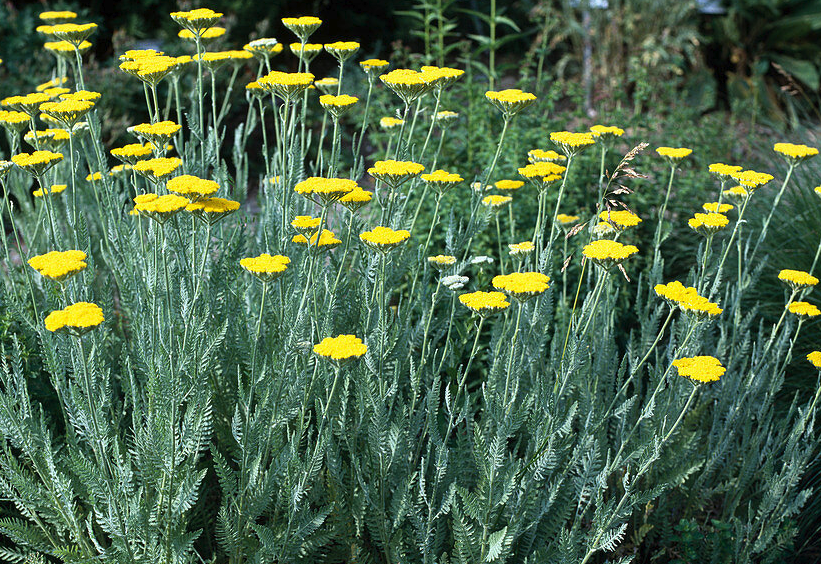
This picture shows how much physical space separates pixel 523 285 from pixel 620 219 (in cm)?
45

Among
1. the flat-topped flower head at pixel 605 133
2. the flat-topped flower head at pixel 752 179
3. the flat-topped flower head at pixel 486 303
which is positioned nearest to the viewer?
the flat-topped flower head at pixel 486 303

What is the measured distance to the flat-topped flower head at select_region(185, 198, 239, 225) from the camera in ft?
5.00

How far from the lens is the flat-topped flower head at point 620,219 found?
5.99ft

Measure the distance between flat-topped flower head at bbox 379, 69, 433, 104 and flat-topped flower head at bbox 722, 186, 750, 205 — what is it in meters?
0.87

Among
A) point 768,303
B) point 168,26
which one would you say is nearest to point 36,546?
point 768,303

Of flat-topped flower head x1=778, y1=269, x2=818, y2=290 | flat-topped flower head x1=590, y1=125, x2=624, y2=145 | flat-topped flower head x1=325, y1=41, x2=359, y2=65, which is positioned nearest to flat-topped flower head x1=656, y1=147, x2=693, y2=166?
flat-topped flower head x1=590, y1=125, x2=624, y2=145

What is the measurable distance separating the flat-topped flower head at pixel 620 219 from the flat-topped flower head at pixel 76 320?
1173 millimetres

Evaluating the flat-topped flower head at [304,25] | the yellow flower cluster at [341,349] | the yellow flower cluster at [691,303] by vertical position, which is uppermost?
the flat-topped flower head at [304,25]

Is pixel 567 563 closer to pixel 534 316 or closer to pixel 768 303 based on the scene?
pixel 534 316

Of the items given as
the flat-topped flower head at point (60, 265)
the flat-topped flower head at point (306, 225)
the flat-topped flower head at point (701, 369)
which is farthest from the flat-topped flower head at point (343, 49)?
the flat-topped flower head at point (701, 369)

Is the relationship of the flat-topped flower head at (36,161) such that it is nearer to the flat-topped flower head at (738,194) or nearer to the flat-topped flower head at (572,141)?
the flat-topped flower head at (572,141)

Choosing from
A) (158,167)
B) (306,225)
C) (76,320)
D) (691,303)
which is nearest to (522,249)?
(691,303)

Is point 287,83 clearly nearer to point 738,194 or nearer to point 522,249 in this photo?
point 522,249

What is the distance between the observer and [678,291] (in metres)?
1.69
